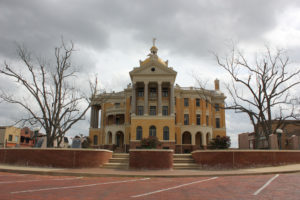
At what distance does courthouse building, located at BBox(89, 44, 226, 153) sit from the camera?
41844 millimetres

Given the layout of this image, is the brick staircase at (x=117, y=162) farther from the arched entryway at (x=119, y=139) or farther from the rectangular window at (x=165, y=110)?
the arched entryway at (x=119, y=139)

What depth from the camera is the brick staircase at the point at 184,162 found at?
17641 mm

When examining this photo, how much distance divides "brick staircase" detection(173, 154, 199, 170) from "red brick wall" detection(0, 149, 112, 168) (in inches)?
210

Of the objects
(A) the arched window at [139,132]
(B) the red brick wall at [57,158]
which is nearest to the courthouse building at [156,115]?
(A) the arched window at [139,132]

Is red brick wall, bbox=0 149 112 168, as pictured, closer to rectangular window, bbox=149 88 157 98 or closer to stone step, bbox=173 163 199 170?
stone step, bbox=173 163 199 170

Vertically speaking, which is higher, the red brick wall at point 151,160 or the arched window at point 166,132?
the arched window at point 166,132

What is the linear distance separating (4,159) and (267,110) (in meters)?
22.9

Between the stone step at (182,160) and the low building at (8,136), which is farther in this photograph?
the low building at (8,136)

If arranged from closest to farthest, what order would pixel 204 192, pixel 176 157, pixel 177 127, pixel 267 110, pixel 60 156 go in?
pixel 204 192, pixel 60 156, pixel 176 157, pixel 267 110, pixel 177 127

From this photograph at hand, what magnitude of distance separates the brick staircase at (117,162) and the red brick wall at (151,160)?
1091mm

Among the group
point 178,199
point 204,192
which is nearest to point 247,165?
point 204,192

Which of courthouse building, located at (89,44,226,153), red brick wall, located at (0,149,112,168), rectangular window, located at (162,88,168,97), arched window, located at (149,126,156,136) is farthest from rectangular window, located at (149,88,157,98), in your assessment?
red brick wall, located at (0,149,112,168)

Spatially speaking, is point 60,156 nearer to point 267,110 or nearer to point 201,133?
point 267,110

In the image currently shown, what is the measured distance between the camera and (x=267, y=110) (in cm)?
2544
